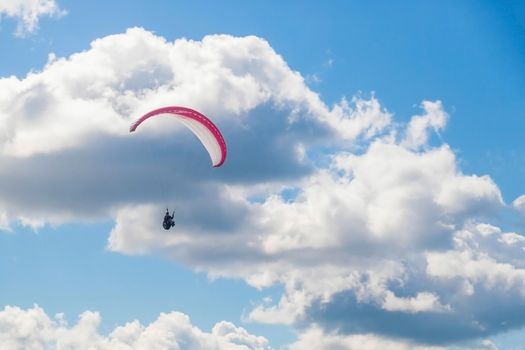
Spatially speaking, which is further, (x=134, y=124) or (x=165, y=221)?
(x=165, y=221)

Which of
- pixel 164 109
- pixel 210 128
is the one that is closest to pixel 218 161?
pixel 210 128

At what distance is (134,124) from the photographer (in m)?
73.4

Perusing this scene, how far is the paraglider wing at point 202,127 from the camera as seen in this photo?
76.0m

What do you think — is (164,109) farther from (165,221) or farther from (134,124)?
(165,221)

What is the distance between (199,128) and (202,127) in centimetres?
115

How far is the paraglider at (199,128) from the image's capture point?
7581 cm

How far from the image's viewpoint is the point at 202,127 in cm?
8238

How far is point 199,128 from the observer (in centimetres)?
8344

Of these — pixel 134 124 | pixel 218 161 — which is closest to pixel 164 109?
pixel 134 124

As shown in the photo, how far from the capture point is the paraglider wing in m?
76.0

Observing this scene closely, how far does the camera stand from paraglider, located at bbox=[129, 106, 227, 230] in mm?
75812

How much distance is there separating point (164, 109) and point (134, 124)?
164 inches

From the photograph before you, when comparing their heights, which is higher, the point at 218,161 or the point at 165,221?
the point at 218,161

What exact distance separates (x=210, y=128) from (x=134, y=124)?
10130 mm
